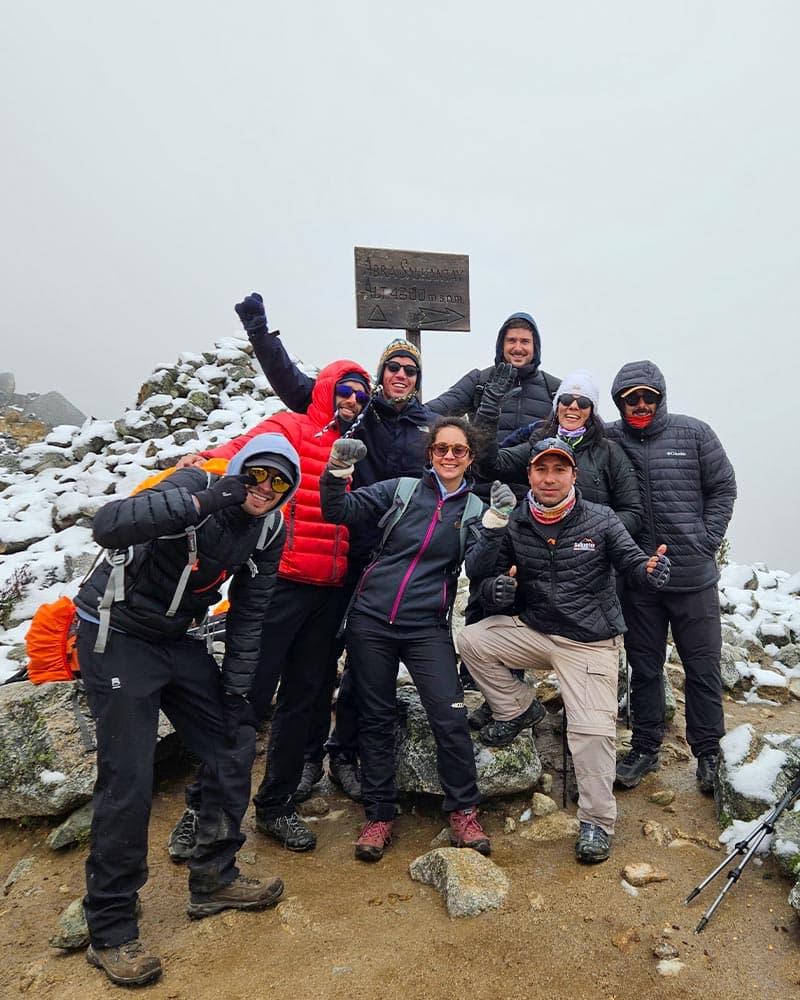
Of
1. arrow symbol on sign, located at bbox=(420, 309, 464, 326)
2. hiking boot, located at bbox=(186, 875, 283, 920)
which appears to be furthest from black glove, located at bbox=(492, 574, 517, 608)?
arrow symbol on sign, located at bbox=(420, 309, 464, 326)

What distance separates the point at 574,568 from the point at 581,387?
59.7 inches

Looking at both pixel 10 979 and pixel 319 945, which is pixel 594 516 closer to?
pixel 319 945

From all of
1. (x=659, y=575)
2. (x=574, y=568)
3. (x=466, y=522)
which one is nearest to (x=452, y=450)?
(x=466, y=522)

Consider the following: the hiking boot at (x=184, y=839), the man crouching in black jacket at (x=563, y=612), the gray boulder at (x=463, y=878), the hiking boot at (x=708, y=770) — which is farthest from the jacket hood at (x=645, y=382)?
the hiking boot at (x=184, y=839)

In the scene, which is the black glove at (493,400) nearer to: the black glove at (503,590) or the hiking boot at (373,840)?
the black glove at (503,590)

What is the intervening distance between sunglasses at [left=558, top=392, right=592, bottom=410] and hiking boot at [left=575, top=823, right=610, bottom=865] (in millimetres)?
3130

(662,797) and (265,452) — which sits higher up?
(265,452)

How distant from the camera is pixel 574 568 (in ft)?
15.1

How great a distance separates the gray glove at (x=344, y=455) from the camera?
4.03 meters

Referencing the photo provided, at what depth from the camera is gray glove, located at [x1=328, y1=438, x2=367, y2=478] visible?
4.03 m

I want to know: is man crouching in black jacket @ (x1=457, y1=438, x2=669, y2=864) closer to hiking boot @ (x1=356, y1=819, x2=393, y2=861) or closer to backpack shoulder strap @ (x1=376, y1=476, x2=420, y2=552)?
backpack shoulder strap @ (x1=376, y1=476, x2=420, y2=552)

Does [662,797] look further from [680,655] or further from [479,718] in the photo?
[479,718]

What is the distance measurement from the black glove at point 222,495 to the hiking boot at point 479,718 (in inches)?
114

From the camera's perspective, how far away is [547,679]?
6586 mm
